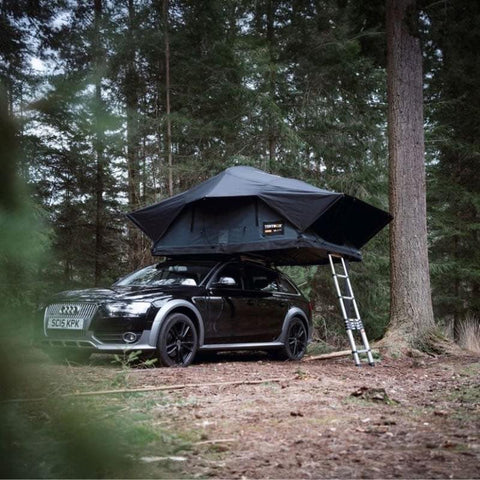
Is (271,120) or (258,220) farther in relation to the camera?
(271,120)

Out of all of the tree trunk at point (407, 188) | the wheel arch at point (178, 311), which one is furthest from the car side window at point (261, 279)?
the tree trunk at point (407, 188)

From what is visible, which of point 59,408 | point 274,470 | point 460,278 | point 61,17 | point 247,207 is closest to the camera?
point 59,408

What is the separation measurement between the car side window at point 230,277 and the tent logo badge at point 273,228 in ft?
2.73

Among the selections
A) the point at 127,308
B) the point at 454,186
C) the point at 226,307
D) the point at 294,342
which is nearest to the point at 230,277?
the point at 226,307

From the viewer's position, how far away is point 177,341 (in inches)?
308

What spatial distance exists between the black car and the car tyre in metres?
0.02

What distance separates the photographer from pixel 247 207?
927cm

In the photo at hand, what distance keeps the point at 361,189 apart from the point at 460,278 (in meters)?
6.13

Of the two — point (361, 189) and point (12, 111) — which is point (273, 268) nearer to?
point (361, 189)

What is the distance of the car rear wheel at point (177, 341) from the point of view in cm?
750

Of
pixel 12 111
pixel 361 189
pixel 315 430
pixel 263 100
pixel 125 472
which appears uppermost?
pixel 263 100

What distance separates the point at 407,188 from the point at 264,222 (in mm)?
3131

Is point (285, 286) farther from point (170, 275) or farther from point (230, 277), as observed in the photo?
point (170, 275)

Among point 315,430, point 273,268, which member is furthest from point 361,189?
point 315,430
